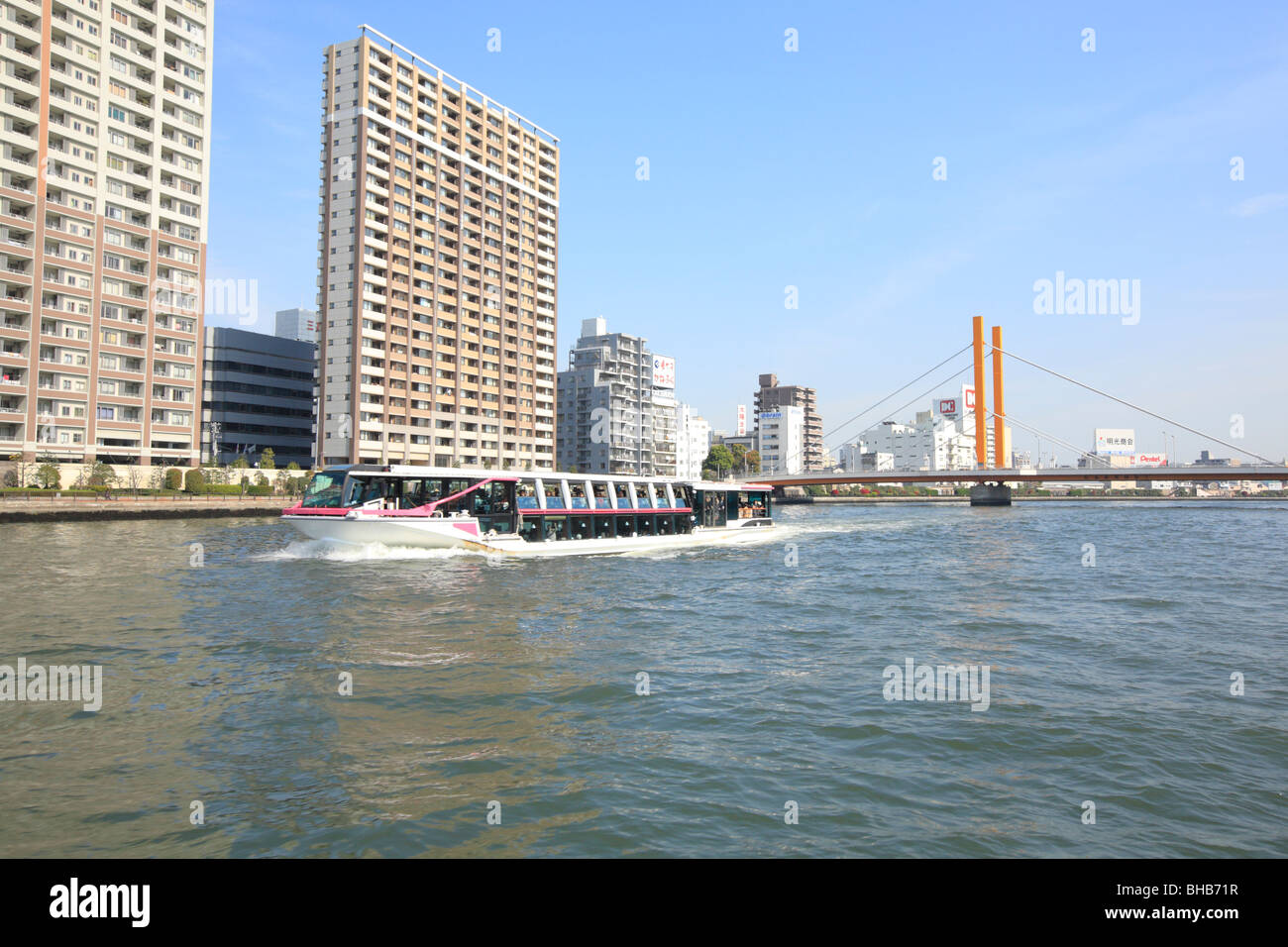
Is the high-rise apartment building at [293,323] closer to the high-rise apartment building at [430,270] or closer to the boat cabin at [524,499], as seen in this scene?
the high-rise apartment building at [430,270]

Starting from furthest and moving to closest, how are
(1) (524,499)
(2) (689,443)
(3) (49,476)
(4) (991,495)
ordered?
(2) (689,443), (4) (991,495), (3) (49,476), (1) (524,499)

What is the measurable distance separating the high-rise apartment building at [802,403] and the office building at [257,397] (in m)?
110

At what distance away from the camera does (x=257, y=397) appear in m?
91.2

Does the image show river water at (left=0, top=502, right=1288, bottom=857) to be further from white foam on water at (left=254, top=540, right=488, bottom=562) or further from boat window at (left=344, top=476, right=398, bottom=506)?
boat window at (left=344, top=476, right=398, bottom=506)

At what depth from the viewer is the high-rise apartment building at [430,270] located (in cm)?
7912

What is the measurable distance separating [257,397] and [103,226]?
1265 inches

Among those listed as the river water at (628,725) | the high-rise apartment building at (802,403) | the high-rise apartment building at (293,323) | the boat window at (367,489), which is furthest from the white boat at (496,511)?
the high-rise apartment building at (802,403)

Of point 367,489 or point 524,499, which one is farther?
point 524,499

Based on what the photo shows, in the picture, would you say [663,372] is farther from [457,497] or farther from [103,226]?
[457,497]

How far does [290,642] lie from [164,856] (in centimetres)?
775

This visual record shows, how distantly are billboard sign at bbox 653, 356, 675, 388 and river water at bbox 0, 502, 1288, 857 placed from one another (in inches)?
4724

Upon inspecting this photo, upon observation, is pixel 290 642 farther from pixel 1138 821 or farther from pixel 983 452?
pixel 983 452

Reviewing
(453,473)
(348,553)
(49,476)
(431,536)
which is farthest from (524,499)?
(49,476)

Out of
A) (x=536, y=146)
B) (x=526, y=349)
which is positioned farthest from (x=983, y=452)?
(x=536, y=146)
